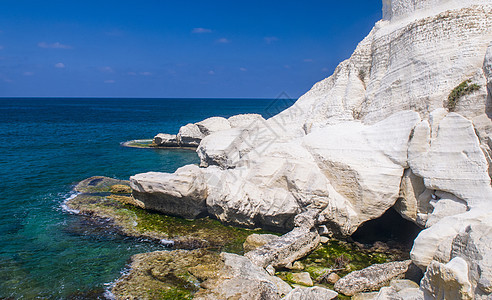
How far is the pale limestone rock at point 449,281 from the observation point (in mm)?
6254

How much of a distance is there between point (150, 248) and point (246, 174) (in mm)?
4729

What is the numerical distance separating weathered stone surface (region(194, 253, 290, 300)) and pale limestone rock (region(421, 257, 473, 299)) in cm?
337

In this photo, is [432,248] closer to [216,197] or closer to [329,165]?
[329,165]

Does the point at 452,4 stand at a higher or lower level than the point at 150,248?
higher

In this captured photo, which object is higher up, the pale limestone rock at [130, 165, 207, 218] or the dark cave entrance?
the pale limestone rock at [130, 165, 207, 218]

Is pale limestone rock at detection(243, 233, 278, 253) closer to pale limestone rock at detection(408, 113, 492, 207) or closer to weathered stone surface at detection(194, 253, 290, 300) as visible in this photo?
weathered stone surface at detection(194, 253, 290, 300)

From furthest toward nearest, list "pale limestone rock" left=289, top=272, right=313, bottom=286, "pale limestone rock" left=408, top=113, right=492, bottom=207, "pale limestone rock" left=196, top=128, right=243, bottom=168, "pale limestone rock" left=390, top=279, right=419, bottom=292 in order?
"pale limestone rock" left=196, top=128, right=243, bottom=168
"pale limestone rock" left=289, top=272, right=313, bottom=286
"pale limestone rock" left=408, top=113, right=492, bottom=207
"pale limestone rock" left=390, top=279, right=419, bottom=292

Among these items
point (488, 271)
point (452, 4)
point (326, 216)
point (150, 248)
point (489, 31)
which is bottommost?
point (150, 248)

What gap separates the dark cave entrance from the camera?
1188cm

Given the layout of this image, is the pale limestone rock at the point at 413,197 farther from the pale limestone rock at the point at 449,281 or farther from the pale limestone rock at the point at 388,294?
the pale limestone rock at the point at 449,281

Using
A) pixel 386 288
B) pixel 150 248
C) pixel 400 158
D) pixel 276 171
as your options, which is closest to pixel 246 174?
pixel 276 171

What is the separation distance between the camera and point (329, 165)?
12.6 m

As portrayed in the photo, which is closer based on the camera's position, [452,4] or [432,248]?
[432,248]

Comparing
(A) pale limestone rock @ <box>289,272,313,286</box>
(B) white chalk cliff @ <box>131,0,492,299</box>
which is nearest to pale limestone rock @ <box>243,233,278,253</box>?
(B) white chalk cliff @ <box>131,0,492,299</box>
